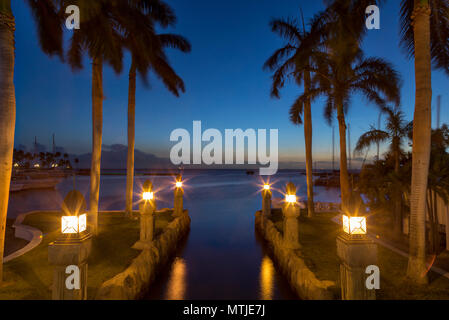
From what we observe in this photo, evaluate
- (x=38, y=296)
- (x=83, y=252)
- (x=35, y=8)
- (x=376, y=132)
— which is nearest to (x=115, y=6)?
(x=35, y=8)

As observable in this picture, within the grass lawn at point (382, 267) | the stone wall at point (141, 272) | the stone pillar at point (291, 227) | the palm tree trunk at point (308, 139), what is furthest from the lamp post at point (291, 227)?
the palm tree trunk at point (308, 139)

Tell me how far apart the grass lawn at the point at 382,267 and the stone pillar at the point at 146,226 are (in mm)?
4890

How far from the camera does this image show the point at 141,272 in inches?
237

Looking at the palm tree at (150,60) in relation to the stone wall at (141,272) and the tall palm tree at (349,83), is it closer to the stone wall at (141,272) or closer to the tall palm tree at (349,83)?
the stone wall at (141,272)

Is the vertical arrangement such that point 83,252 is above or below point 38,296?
above

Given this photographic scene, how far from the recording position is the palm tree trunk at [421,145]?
490 centimetres

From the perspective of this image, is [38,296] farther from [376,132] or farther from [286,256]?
[376,132]

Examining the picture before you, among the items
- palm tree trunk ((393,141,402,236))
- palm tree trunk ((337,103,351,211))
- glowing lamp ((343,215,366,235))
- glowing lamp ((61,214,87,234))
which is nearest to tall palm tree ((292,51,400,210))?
palm tree trunk ((337,103,351,211))

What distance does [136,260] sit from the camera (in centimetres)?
617

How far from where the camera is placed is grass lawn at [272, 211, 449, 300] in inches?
179

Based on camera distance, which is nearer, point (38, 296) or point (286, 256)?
point (38, 296)

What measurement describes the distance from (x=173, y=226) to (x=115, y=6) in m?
8.58

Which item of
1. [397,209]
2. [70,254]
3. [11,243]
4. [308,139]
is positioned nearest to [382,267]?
[397,209]
